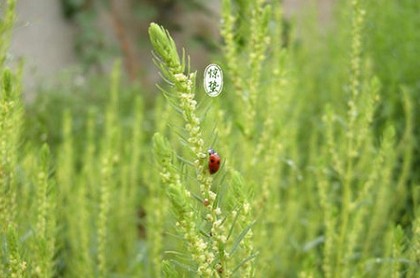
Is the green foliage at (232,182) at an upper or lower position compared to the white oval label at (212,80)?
lower

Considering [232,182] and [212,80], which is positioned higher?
[212,80]

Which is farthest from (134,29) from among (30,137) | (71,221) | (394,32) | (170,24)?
(71,221)

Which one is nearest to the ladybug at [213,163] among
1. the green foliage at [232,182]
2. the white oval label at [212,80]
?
the green foliage at [232,182]

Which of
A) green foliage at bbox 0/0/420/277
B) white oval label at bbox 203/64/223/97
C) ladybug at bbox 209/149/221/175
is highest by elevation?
white oval label at bbox 203/64/223/97

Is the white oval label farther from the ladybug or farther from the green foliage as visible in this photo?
the ladybug

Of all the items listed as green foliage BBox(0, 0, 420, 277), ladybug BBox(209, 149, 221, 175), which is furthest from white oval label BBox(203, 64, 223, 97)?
ladybug BBox(209, 149, 221, 175)

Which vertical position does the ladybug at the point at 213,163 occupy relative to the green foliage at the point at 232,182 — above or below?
above

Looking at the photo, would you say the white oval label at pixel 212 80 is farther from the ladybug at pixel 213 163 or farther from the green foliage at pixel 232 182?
the ladybug at pixel 213 163

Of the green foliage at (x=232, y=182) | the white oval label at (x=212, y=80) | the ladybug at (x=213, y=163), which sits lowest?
the green foliage at (x=232, y=182)
